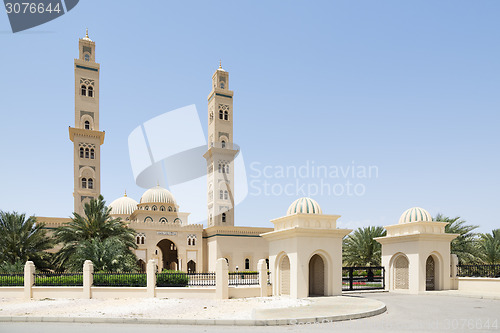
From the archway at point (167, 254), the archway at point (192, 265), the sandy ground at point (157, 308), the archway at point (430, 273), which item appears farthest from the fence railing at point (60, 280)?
the archway at point (167, 254)

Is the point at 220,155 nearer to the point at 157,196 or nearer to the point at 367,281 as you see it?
the point at 157,196

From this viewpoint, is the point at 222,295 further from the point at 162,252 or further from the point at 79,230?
the point at 162,252

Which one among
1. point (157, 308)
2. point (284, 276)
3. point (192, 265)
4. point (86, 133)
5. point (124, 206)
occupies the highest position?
point (86, 133)

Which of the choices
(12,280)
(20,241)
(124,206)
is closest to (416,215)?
(12,280)

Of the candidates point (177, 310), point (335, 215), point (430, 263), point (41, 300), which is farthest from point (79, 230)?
point (430, 263)

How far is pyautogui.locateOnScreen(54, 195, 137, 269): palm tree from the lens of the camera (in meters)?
26.2

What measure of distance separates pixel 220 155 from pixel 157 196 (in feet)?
28.0

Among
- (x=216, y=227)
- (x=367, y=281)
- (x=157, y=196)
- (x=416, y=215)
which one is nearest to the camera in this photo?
(x=416, y=215)

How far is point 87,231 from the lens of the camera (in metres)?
27.1

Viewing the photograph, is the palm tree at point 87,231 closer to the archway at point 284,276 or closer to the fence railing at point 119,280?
the fence railing at point 119,280

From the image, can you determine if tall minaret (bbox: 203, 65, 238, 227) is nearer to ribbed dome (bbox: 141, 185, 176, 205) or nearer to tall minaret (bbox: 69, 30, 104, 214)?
ribbed dome (bbox: 141, 185, 176, 205)

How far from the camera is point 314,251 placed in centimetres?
1758

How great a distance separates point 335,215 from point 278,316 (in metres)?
6.63

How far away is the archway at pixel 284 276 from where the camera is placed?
18.2 metres
